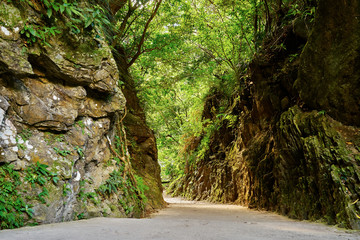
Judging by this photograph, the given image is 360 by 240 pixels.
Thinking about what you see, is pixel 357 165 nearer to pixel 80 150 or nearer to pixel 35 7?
pixel 80 150

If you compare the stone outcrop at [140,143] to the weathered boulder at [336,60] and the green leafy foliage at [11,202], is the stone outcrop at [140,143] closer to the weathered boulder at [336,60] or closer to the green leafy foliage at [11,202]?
the green leafy foliage at [11,202]

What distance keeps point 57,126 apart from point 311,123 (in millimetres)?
5709

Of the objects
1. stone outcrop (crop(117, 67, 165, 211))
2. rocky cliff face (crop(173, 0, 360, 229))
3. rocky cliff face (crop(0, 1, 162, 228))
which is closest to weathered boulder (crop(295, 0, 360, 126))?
rocky cliff face (crop(173, 0, 360, 229))

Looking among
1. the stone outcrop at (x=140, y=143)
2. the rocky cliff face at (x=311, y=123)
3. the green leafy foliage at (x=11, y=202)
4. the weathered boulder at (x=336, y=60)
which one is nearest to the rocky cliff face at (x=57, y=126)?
the green leafy foliage at (x=11, y=202)

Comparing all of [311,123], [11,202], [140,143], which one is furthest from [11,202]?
[140,143]

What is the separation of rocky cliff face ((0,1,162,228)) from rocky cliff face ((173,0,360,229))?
416 cm

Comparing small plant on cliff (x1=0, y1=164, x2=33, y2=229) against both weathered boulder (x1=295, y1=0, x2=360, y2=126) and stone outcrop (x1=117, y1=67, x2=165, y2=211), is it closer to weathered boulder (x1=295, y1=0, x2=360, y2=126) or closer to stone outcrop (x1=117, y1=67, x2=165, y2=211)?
stone outcrop (x1=117, y1=67, x2=165, y2=211)

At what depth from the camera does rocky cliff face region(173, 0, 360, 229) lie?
15.0 ft

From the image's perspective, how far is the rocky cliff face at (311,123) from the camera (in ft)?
15.0

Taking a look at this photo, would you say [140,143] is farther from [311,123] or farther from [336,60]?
[336,60]

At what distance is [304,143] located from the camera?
5527 millimetres

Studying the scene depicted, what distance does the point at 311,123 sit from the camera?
220 inches

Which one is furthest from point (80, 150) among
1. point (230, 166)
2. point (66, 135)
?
point (230, 166)

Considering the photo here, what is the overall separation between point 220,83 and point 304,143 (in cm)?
1031
